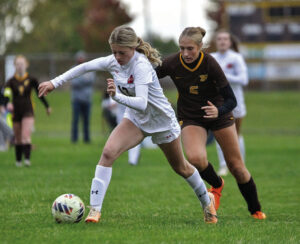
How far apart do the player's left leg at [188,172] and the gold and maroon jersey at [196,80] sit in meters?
0.66

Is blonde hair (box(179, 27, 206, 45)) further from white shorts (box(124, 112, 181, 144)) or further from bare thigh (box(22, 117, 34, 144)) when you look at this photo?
bare thigh (box(22, 117, 34, 144))

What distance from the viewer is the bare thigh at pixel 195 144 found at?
700 cm

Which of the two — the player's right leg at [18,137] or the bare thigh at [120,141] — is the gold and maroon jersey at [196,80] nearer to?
the bare thigh at [120,141]

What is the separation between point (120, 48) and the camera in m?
6.06

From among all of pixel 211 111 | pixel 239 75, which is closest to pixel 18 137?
pixel 239 75

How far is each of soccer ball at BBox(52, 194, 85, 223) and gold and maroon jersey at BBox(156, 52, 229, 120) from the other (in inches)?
64.6

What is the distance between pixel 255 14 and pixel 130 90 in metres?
24.7

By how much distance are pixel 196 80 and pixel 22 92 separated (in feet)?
20.7

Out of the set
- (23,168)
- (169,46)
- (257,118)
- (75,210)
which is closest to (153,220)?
(75,210)

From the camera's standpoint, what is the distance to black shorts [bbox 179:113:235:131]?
704 cm

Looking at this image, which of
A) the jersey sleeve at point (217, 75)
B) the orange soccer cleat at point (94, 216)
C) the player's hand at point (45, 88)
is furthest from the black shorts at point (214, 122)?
the player's hand at point (45, 88)

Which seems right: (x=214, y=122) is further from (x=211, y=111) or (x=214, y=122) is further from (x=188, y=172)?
(x=188, y=172)

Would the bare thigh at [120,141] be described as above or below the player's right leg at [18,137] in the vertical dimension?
above

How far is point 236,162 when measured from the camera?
23.3 feet
